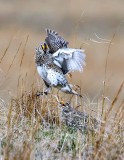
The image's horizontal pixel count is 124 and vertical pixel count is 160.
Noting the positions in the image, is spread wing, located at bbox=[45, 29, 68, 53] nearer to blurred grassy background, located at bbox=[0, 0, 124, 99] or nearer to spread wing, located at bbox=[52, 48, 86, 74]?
spread wing, located at bbox=[52, 48, 86, 74]

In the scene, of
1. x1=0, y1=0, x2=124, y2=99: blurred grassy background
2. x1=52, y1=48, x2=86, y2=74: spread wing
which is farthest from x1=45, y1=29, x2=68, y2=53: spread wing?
x1=0, y1=0, x2=124, y2=99: blurred grassy background

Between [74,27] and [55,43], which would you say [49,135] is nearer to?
[55,43]

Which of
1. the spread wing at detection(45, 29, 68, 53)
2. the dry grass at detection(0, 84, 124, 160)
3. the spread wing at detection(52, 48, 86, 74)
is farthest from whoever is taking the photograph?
Answer: the spread wing at detection(45, 29, 68, 53)

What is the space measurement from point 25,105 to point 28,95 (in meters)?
0.09

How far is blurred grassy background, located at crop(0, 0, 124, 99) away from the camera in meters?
11.5

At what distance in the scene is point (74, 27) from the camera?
13352 mm

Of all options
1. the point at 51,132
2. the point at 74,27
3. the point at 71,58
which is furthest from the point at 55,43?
the point at 74,27

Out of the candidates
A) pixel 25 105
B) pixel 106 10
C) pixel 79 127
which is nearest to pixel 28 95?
pixel 25 105

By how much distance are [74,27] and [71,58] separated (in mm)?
6554

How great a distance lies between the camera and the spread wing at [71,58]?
6.78m

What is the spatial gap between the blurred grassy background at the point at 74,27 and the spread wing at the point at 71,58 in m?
3.48

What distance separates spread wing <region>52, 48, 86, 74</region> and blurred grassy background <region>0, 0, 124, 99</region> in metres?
3.48

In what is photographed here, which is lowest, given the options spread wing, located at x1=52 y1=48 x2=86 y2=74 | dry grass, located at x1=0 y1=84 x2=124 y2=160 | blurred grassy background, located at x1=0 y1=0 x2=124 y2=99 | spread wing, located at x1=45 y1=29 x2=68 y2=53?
blurred grassy background, located at x1=0 y1=0 x2=124 y2=99

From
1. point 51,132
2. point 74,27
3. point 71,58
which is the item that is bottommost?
point 74,27
